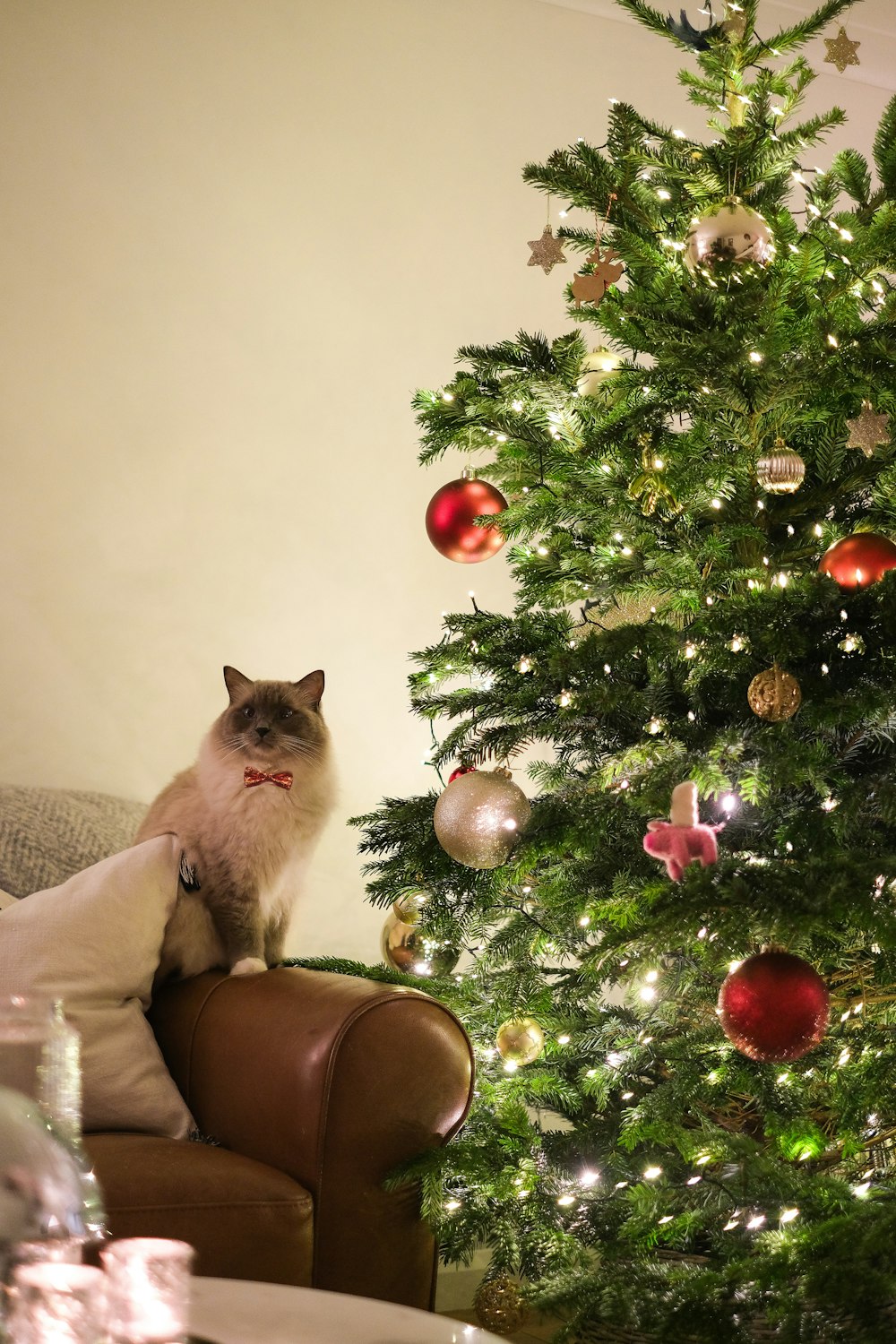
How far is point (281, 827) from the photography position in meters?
1.54

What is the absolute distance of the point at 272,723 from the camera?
5.29 feet

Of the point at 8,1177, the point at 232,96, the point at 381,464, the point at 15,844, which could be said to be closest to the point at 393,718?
the point at 381,464

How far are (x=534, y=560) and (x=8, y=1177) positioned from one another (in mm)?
1196

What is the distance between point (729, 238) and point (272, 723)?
0.92m

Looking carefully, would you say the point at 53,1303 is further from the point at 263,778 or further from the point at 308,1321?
the point at 263,778

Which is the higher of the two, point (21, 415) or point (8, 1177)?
point (21, 415)

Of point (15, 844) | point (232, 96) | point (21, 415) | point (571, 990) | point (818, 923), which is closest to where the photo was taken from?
point (818, 923)

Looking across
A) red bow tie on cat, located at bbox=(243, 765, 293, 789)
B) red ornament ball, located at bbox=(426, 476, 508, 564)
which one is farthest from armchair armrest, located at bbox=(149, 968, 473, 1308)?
red ornament ball, located at bbox=(426, 476, 508, 564)

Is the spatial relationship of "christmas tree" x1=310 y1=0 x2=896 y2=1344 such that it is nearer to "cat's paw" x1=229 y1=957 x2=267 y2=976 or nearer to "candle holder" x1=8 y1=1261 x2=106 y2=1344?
"cat's paw" x1=229 y1=957 x2=267 y2=976

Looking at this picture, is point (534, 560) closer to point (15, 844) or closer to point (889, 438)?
point (889, 438)

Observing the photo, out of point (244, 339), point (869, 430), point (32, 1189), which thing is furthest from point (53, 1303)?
point (244, 339)

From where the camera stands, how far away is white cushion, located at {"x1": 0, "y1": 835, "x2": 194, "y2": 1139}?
130 cm

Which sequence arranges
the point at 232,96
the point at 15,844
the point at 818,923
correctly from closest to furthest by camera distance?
the point at 818,923
the point at 15,844
the point at 232,96

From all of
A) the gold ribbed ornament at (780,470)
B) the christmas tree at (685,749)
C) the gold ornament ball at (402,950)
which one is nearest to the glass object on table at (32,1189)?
the christmas tree at (685,749)
